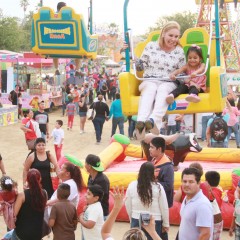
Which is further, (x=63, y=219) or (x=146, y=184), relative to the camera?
(x=63, y=219)

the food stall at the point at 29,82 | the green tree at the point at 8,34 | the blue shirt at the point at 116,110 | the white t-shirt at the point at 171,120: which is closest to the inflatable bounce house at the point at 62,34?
the blue shirt at the point at 116,110

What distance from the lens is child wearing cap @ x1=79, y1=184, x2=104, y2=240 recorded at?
535 centimetres

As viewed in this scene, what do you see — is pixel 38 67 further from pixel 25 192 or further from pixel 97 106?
pixel 25 192

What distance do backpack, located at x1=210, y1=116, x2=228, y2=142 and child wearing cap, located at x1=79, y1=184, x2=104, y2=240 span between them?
19.0 ft

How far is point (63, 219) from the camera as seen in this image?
5586 millimetres

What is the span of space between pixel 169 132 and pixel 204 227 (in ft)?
36.5

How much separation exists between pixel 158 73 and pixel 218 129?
4.22m

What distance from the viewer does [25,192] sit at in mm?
5621

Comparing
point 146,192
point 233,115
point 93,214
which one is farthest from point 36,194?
point 233,115

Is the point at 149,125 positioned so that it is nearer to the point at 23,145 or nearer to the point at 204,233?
the point at 204,233

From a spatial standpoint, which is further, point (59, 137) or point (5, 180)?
point (59, 137)

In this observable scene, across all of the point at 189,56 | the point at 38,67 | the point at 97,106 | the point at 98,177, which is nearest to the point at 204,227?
the point at 98,177

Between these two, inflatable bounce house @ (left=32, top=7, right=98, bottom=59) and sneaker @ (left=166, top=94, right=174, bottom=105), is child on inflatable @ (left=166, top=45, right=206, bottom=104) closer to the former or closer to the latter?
sneaker @ (left=166, top=94, right=174, bottom=105)

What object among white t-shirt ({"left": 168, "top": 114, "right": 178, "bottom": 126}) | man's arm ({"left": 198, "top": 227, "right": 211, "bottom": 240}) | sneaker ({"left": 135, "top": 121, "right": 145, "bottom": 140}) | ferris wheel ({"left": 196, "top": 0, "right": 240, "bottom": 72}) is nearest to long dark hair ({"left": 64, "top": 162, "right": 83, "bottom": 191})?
Answer: sneaker ({"left": 135, "top": 121, "right": 145, "bottom": 140})
